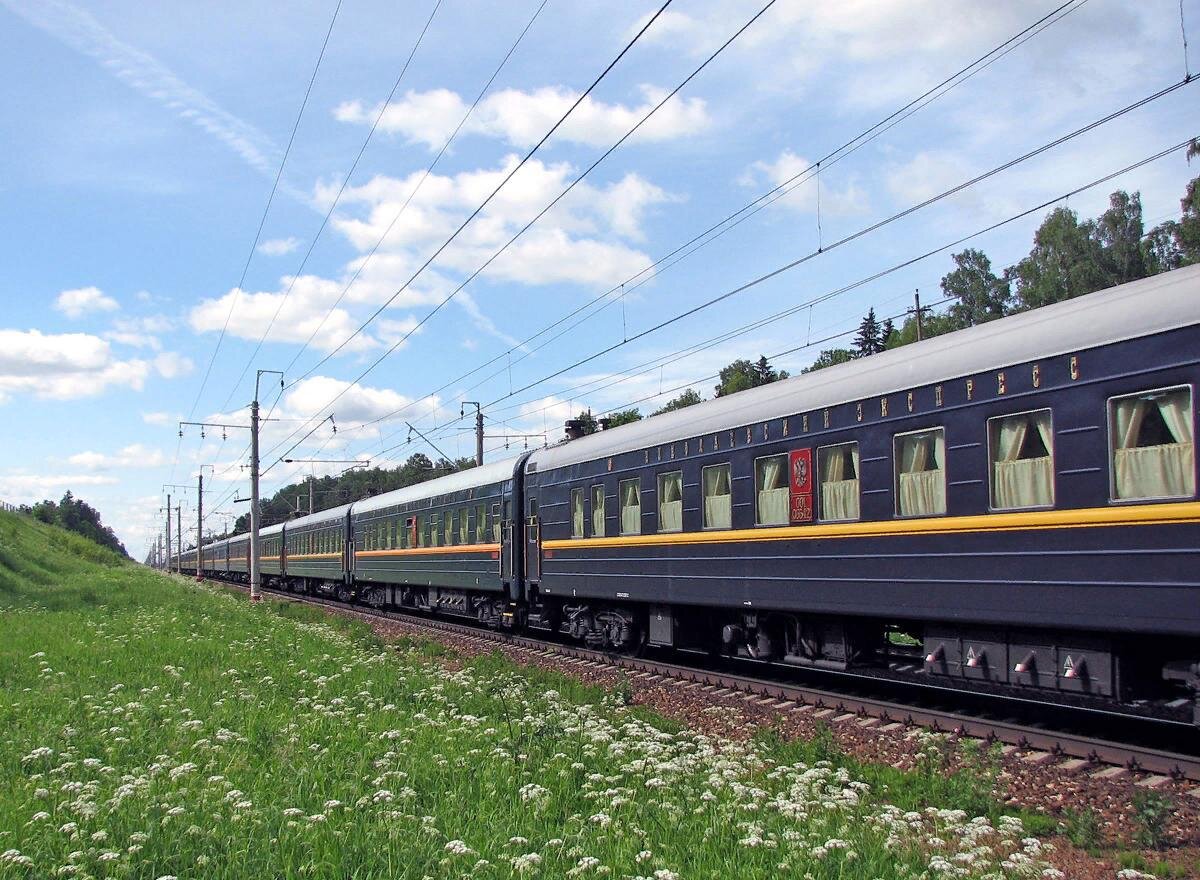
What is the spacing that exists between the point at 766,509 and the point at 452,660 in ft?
17.2

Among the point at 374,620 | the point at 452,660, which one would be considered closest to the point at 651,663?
the point at 452,660

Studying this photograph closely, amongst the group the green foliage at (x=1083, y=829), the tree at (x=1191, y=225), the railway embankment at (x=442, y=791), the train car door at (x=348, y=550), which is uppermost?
the tree at (x=1191, y=225)

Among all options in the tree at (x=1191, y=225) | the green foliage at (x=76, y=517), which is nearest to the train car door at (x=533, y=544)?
the tree at (x=1191, y=225)

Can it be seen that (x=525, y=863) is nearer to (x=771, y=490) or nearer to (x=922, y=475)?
(x=922, y=475)

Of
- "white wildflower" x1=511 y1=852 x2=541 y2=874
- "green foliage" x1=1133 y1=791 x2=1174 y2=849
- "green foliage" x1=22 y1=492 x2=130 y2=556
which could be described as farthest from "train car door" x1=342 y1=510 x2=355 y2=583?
"green foliage" x1=22 y1=492 x2=130 y2=556

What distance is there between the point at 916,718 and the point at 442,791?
16.2ft

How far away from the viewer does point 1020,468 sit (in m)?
8.55

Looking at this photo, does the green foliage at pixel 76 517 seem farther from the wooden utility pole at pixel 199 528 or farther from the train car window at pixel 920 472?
the train car window at pixel 920 472

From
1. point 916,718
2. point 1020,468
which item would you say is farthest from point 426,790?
point 1020,468

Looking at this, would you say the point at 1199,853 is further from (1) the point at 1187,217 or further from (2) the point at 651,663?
(1) the point at 1187,217

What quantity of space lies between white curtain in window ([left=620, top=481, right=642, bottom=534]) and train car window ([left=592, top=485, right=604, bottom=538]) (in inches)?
26.7

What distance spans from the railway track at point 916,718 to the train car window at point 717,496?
180 centimetres

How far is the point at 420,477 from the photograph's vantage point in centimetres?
7981

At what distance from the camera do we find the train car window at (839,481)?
409 inches
